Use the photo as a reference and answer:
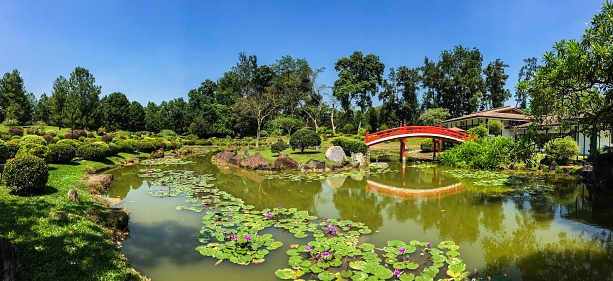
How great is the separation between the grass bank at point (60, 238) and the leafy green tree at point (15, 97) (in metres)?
37.7

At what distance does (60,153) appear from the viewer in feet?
38.7

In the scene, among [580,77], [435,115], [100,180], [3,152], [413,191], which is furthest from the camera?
[435,115]

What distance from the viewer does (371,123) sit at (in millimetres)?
48594

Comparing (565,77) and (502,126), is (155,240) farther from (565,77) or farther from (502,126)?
(502,126)

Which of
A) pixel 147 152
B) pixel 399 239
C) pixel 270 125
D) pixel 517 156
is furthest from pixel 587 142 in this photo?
pixel 270 125

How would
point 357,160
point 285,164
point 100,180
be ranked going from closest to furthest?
point 100,180 → point 285,164 → point 357,160

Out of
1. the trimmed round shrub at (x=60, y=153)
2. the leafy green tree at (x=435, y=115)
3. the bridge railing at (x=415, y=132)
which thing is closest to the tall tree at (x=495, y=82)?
the leafy green tree at (x=435, y=115)

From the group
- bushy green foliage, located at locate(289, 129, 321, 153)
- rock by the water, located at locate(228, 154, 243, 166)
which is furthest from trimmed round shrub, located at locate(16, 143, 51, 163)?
bushy green foliage, located at locate(289, 129, 321, 153)

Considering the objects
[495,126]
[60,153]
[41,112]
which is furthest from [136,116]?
[495,126]

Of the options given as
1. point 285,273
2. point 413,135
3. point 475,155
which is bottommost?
point 285,273

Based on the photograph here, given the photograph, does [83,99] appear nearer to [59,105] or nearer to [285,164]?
[59,105]

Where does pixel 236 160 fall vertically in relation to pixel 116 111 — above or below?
below

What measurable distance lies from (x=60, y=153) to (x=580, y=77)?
17.1 metres

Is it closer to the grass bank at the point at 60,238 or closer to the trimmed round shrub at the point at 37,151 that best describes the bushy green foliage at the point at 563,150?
the grass bank at the point at 60,238
